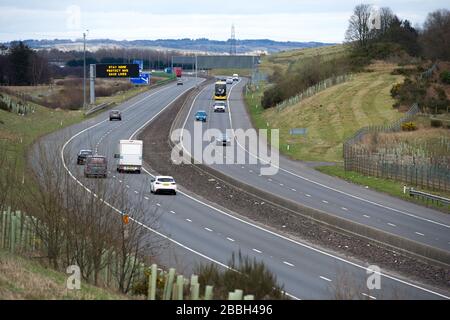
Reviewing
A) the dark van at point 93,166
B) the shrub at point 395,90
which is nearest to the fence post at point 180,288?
the dark van at point 93,166

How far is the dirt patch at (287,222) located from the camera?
112 ft

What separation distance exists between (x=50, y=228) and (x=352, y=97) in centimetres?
8170

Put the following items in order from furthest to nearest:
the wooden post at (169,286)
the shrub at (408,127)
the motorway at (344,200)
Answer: the shrub at (408,127) → the motorway at (344,200) → the wooden post at (169,286)

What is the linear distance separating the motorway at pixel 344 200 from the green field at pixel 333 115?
247 inches

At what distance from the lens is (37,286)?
2017cm

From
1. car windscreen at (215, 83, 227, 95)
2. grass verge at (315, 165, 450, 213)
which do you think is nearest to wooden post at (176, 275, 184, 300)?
grass verge at (315, 165, 450, 213)

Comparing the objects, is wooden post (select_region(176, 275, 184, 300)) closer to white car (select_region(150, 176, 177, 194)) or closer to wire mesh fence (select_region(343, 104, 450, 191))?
white car (select_region(150, 176, 177, 194))

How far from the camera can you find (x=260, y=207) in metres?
48.2

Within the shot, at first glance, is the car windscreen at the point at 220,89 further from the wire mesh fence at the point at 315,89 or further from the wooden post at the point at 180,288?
the wooden post at the point at 180,288

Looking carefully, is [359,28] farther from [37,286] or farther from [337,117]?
[37,286]

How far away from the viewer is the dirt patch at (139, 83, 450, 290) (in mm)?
34047

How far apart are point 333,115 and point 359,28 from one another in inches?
2236

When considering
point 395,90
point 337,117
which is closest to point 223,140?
point 337,117
